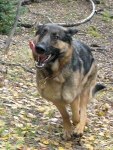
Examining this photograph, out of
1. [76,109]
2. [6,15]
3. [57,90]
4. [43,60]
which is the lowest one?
[6,15]

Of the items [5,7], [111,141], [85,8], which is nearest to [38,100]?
[111,141]

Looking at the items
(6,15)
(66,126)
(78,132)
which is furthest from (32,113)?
(6,15)

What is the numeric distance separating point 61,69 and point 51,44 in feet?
1.82

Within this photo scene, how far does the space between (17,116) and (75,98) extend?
3.95 feet

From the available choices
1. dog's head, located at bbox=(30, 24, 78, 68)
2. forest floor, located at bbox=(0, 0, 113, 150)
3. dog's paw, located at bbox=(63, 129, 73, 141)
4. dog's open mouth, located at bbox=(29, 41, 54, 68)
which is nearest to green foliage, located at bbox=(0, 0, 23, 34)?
forest floor, located at bbox=(0, 0, 113, 150)

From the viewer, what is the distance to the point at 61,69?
5.30 metres

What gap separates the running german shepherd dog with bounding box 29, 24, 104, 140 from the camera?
4.95m

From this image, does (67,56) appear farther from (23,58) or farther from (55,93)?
(23,58)

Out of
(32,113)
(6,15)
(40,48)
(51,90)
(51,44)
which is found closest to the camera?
(40,48)

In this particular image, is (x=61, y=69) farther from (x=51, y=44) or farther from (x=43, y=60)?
(x=51, y=44)

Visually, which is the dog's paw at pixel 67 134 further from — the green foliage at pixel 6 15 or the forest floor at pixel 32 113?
the green foliage at pixel 6 15

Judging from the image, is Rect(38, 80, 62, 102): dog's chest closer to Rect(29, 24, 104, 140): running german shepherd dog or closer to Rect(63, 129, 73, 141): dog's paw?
Rect(29, 24, 104, 140): running german shepherd dog

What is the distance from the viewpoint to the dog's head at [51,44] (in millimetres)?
4828

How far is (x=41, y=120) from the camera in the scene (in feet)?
21.2
